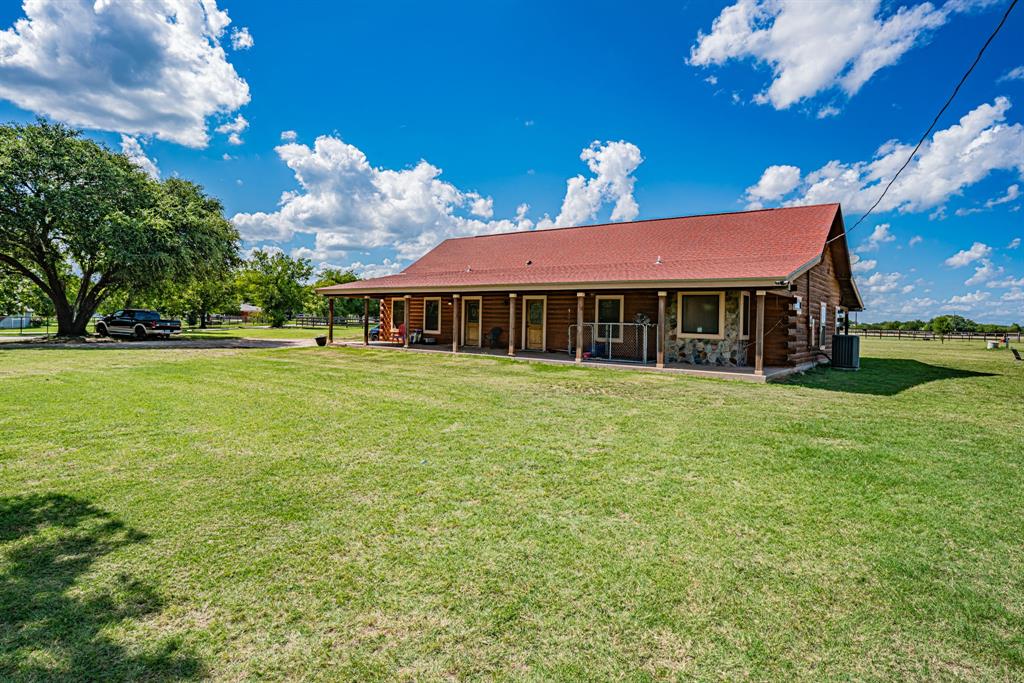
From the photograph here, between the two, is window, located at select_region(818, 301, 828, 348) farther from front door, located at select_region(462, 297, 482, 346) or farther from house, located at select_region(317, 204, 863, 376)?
front door, located at select_region(462, 297, 482, 346)

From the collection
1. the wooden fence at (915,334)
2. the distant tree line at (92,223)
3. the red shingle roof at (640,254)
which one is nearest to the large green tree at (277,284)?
the distant tree line at (92,223)

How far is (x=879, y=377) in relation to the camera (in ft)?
39.8

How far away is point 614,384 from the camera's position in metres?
9.87

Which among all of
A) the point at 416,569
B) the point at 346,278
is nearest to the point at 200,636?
the point at 416,569

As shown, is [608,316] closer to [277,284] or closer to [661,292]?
[661,292]

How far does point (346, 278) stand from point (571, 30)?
53.9 metres

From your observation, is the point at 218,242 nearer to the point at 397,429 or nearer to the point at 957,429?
the point at 397,429

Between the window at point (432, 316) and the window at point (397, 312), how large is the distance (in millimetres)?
1652

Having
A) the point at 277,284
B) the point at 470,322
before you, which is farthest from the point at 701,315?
the point at 277,284

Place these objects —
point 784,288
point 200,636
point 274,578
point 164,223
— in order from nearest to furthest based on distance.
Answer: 1. point 200,636
2. point 274,578
3. point 784,288
4. point 164,223

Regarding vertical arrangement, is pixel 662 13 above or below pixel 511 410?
above

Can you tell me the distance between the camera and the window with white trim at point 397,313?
70.2ft

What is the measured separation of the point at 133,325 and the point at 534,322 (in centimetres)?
1952

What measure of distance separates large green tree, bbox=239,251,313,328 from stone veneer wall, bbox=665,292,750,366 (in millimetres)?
36222
